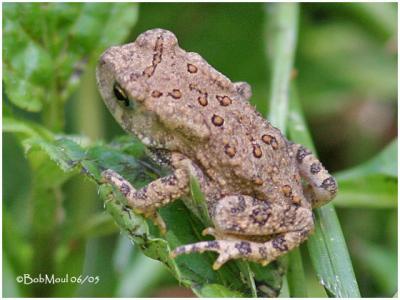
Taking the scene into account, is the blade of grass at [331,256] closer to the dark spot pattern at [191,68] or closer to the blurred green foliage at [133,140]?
the blurred green foliage at [133,140]

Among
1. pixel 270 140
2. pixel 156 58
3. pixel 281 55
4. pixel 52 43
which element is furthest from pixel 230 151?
pixel 52 43

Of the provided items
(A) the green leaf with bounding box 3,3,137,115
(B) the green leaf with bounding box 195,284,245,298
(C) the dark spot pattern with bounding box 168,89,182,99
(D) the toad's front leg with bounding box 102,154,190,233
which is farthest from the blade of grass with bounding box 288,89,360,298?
(A) the green leaf with bounding box 3,3,137,115

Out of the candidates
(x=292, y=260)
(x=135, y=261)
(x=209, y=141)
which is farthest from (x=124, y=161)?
(x=135, y=261)

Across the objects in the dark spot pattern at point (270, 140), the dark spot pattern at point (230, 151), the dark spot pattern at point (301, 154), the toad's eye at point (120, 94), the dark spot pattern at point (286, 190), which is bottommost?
the dark spot pattern at point (286, 190)

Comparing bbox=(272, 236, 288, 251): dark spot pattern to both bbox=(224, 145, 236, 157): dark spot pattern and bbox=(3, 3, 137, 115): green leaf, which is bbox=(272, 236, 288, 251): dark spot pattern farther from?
bbox=(3, 3, 137, 115): green leaf

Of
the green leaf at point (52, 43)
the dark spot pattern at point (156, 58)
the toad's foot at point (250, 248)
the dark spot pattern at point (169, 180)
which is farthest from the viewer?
the green leaf at point (52, 43)

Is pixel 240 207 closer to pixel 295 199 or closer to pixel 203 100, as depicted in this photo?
pixel 295 199

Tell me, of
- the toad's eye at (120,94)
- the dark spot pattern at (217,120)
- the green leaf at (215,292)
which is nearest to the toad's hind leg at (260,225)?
the green leaf at (215,292)

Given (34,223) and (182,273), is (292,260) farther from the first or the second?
(34,223)
